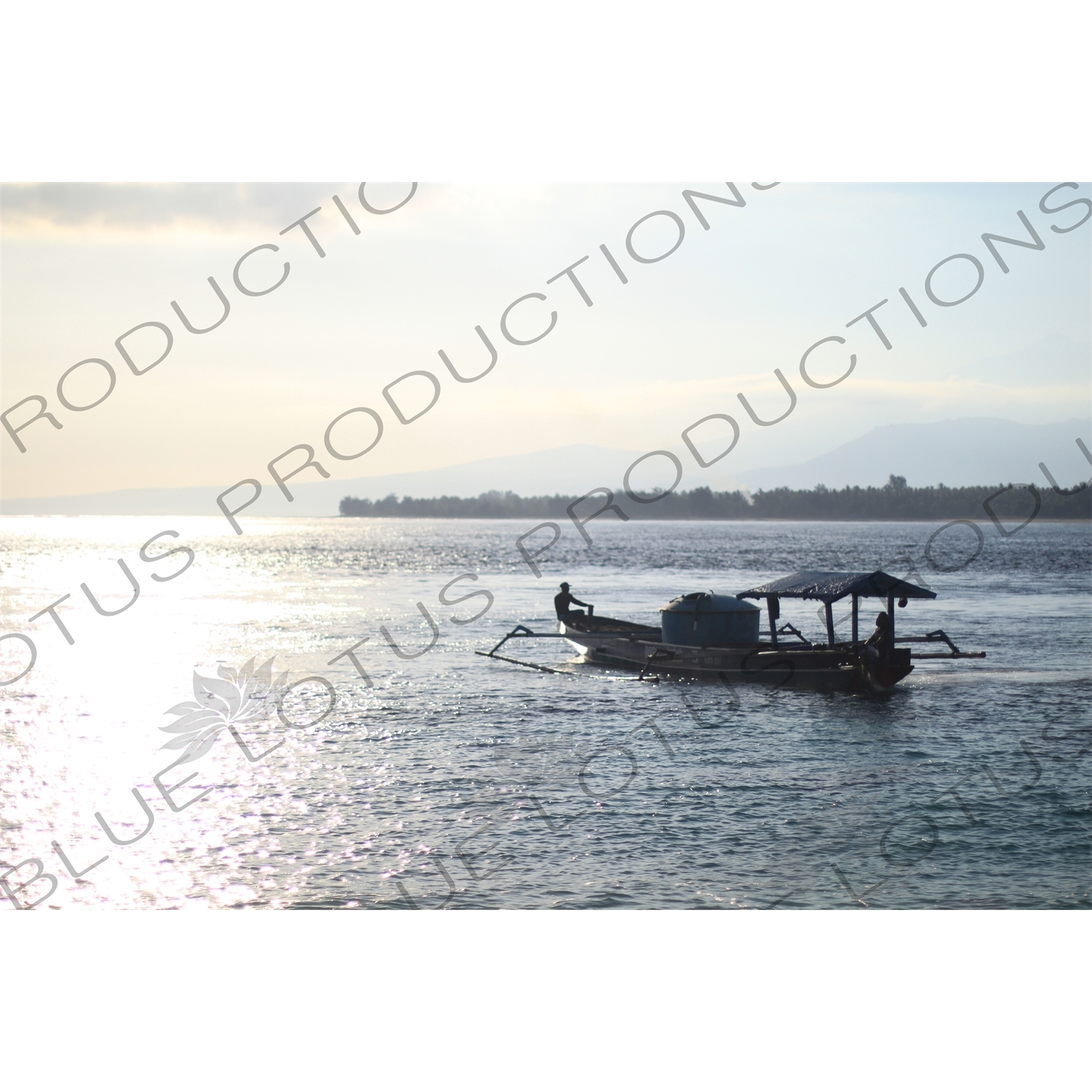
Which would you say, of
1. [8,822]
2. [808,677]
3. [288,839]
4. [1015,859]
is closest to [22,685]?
[8,822]

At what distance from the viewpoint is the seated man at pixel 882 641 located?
28.3m

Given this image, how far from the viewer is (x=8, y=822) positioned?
632 inches

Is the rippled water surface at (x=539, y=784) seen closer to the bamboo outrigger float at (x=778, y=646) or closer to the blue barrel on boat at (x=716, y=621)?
the bamboo outrigger float at (x=778, y=646)

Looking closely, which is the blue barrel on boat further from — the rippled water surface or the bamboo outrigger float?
the rippled water surface

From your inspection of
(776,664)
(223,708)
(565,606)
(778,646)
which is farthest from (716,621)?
(223,708)

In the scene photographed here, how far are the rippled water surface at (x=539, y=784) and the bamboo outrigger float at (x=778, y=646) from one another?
0.79m

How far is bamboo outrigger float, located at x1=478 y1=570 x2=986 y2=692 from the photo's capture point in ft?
92.0

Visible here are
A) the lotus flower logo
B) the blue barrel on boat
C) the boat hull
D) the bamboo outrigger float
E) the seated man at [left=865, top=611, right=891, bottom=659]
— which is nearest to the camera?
the lotus flower logo

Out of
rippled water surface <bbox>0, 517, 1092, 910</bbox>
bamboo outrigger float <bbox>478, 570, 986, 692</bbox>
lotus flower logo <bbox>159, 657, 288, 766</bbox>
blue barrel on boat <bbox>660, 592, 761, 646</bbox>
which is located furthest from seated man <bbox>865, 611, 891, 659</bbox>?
lotus flower logo <bbox>159, 657, 288, 766</bbox>

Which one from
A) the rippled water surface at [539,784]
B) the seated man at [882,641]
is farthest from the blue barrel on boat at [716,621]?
the seated man at [882,641]

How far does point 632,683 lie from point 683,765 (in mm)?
11438

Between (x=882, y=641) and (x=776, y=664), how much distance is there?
9.98 feet

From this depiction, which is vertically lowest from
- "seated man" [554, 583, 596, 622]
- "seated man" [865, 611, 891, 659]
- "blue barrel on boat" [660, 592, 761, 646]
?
"seated man" [865, 611, 891, 659]

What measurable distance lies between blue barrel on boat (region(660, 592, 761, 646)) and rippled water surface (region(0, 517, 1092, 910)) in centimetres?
163
